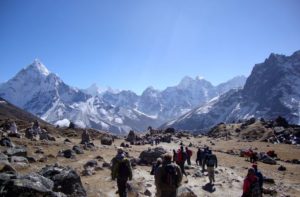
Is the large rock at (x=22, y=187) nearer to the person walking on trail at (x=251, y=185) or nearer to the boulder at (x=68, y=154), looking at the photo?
the person walking on trail at (x=251, y=185)

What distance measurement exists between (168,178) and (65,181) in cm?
703

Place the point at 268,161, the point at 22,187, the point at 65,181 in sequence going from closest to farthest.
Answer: the point at 22,187 → the point at 65,181 → the point at 268,161

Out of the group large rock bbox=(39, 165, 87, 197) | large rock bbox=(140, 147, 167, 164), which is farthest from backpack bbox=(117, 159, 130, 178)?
large rock bbox=(140, 147, 167, 164)

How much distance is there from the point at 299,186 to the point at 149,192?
16.8 metres

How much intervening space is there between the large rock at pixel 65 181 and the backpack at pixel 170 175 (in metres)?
6.60

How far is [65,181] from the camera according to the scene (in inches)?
874

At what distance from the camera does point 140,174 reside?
36.4 metres

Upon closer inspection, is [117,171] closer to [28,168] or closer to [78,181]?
[78,181]

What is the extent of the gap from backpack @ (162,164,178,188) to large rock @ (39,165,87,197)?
260 inches

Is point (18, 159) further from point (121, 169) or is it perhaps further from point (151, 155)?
point (121, 169)

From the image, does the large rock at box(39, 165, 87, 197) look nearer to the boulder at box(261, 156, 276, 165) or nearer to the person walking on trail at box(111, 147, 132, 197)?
the person walking on trail at box(111, 147, 132, 197)

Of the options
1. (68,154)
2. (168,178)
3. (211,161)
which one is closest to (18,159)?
(68,154)

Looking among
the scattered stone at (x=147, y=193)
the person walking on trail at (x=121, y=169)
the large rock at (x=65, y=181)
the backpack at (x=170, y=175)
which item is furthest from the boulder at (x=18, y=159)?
the backpack at (x=170, y=175)

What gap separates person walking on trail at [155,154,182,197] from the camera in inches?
710
